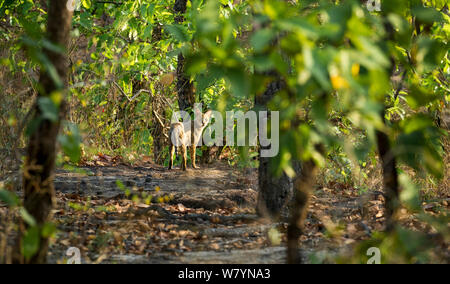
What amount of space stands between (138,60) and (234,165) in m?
2.08

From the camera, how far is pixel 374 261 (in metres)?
3.09

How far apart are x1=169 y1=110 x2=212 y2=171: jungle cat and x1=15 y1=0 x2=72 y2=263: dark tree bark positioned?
502 cm

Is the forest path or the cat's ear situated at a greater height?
the cat's ear

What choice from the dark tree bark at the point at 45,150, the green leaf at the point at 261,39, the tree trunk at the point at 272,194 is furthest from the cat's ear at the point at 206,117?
the green leaf at the point at 261,39

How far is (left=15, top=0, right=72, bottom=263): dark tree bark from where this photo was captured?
2691mm

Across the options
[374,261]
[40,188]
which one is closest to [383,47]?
[374,261]

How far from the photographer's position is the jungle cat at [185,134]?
7.96 m

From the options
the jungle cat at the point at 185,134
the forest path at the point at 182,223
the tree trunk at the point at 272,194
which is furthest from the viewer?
the jungle cat at the point at 185,134

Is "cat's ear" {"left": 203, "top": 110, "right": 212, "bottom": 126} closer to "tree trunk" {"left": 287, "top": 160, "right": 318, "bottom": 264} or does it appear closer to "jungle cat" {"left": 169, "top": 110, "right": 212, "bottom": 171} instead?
"jungle cat" {"left": 169, "top": 110, "right": 212, "bottom": 171}

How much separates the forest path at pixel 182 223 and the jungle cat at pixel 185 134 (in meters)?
1.12

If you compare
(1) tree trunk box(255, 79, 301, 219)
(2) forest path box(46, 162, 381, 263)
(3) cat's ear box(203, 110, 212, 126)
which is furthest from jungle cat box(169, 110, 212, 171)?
(1) tree trunk box(255, 79, 301, 219)

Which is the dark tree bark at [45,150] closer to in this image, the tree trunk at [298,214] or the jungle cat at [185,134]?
the tree trunk at [298,214]

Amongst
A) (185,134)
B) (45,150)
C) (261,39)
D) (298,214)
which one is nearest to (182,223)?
(298,214)

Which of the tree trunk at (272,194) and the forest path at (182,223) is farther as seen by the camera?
the tree trunk at (272,194)
